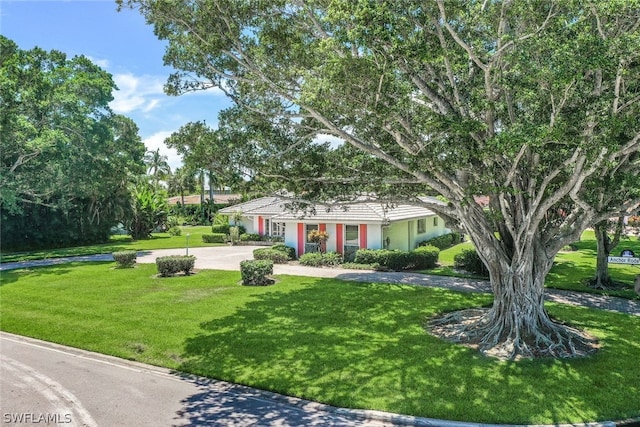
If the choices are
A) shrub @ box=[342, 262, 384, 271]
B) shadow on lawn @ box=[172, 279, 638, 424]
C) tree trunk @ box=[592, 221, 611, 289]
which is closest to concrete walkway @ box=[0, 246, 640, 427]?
shadow on lawn @ box=[172, 279, 638, 424]

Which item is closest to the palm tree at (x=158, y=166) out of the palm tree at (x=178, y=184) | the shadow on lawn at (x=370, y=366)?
the palm tree at (x=178, y=184)

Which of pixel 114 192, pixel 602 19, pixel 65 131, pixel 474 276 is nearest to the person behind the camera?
pixel 602 19

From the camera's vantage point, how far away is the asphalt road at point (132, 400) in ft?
22.7

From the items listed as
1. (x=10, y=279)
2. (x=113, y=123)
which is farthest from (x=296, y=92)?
(x=113, y=123)

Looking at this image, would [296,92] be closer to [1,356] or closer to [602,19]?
[602,19]

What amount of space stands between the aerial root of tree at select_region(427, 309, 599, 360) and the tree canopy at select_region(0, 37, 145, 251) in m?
21.5

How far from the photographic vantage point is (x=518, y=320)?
402 inches

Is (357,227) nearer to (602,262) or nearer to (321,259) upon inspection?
(321,259)

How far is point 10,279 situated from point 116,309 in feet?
32.6

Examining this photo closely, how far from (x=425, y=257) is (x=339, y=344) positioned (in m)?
12.7

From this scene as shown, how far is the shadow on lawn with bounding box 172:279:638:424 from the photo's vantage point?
7332 mm

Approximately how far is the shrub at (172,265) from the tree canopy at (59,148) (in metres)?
8.89

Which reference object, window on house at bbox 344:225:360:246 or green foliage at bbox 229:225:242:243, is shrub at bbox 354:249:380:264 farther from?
green foliage at bbox 229:225:242:243

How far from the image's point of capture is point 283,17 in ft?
35.2
